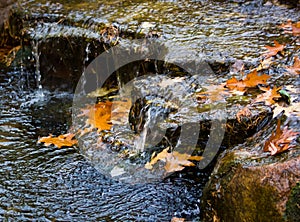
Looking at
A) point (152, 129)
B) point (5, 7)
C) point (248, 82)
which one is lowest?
point (152, 129)

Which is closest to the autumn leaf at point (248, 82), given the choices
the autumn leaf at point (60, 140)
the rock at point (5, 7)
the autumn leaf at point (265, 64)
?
the autumn leaf at point (265, 64)

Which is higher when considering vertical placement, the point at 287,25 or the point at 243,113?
the point at 287,25

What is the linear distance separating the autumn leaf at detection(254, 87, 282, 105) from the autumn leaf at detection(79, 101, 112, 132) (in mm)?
1700

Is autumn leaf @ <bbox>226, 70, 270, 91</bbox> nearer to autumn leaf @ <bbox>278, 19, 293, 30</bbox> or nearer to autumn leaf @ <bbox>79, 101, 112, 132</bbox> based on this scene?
autumn leaf @ <bbox>278, 19, 293, 30</bbox>

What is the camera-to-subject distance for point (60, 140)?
4.56 meters

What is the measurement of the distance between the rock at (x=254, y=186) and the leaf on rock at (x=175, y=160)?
0.62 m

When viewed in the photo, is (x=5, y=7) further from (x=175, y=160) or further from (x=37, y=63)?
(x=175, y=160)

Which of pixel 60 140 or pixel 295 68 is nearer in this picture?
pixel 295 68

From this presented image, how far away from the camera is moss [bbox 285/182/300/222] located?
8.03 ft

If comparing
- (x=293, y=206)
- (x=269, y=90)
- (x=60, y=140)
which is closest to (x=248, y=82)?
(x=269, y=90)

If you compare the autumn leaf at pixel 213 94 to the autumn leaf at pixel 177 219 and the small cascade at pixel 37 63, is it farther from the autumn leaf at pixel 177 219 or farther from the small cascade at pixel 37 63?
the small cascade at pixel 37 63

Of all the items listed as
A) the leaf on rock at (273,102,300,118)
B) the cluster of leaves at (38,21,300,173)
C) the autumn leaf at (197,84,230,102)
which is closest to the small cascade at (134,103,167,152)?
the cluster of leaves at (38,21,300,173)

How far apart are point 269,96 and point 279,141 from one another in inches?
32.6

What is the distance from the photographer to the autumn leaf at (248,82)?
394 centimetres
